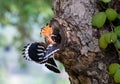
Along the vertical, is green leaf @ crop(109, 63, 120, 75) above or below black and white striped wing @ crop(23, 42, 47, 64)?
below

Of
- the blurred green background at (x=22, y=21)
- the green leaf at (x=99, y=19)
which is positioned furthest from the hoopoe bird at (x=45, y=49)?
the blurred green background at (x=22, y=21)

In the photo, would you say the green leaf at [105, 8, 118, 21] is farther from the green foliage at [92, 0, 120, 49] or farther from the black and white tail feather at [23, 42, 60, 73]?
the black and white tail feather at [23, 42, 60, 73]

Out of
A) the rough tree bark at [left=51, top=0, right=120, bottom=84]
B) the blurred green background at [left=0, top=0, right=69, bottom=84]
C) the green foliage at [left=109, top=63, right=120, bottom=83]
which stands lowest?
the green foliage at [left=109, top=63, right=120, bottom=83]

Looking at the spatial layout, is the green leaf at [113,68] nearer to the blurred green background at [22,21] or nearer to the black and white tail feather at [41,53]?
the black and white tail feather at [41,53]

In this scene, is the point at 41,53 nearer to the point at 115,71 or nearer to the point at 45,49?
the point at 45,49

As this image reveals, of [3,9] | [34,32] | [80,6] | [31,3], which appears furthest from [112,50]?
[34,32]

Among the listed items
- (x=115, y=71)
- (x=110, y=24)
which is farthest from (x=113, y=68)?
(x=110, y=24)

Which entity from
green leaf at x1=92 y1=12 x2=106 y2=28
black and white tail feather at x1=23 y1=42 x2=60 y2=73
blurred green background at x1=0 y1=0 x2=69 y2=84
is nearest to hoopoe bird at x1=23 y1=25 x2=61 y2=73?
black and white tail feather at x1=23 y1=42 x2=60 y2=73
